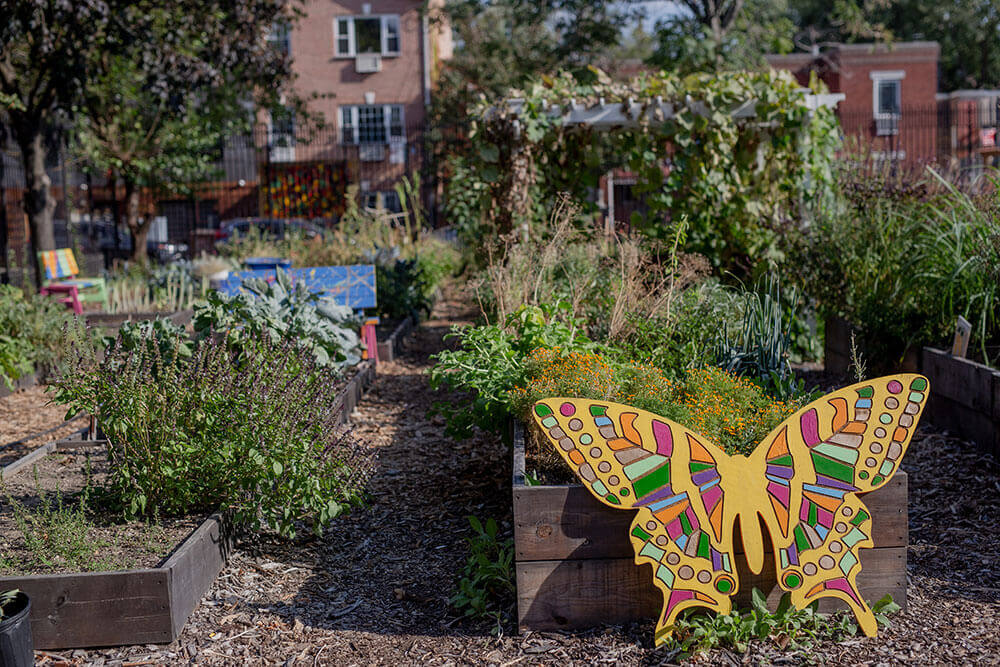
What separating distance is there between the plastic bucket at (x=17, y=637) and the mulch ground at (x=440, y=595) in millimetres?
281

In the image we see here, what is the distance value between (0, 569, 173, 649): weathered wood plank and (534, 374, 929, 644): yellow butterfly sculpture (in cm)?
144

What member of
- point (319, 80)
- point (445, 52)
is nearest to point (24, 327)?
point (319, 80)

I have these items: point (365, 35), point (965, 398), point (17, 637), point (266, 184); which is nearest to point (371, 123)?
point (365, 35)

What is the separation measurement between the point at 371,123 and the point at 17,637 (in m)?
→ 27.0

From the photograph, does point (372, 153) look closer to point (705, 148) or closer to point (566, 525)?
point (705, 148)

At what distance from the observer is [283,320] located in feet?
18.9

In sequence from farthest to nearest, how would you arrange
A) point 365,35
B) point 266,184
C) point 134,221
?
point 365,35
point 266,184
point 134,221

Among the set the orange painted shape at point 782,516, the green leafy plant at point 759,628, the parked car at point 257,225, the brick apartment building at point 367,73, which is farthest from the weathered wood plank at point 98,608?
the brick apartment building at point 367,73

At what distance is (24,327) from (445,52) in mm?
27310

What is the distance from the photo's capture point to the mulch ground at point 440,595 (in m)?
2.95

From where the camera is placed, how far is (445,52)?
107 feet

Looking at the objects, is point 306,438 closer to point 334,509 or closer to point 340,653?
point 334,509

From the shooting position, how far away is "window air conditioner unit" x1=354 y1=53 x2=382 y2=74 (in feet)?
92.3

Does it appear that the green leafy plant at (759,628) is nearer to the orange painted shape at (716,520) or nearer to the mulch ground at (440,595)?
the mulch ground at (440,595)
